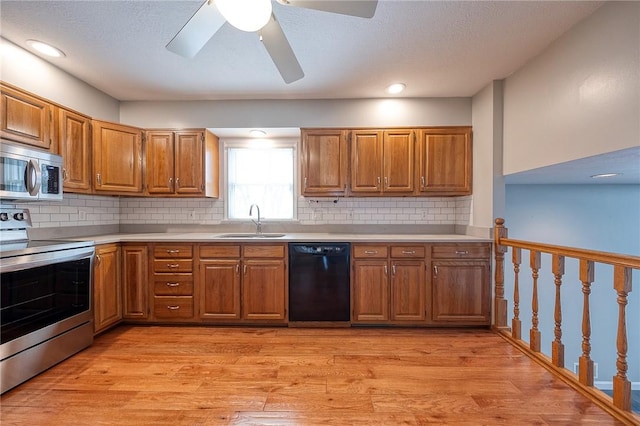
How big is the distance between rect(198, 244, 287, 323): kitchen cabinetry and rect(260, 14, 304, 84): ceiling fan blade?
1.66 m

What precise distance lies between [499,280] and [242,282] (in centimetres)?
254

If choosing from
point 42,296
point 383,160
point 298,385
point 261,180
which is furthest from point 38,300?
point 383,160

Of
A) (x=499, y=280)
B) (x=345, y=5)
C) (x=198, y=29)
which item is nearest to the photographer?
(x=345, y=5)

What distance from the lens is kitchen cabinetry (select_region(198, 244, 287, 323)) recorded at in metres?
2.95

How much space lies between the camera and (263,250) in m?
2.95

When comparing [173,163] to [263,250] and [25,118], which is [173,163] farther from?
[263,250]

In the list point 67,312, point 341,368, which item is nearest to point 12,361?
point 67,312

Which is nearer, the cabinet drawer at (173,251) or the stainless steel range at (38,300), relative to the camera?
the stainless steel range at (38,300)

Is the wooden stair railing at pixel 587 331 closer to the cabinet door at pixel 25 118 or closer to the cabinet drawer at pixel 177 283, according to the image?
the cabinet drawer at pixel 177 283

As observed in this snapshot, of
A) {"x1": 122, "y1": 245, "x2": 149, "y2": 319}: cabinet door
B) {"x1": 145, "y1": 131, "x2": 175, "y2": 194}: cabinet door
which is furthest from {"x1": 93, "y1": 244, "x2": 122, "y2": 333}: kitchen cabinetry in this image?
{"x1": 145, "y1": 131, "x2": 175, "y2": 194}: cabinet door

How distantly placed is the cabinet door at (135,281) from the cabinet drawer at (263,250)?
1031mm

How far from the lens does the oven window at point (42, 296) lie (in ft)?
6.25

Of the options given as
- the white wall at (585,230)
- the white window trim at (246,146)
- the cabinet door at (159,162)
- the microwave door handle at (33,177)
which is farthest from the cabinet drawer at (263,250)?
the white wall at (585,230)

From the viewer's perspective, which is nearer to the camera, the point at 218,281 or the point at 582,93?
the point at 582,93
